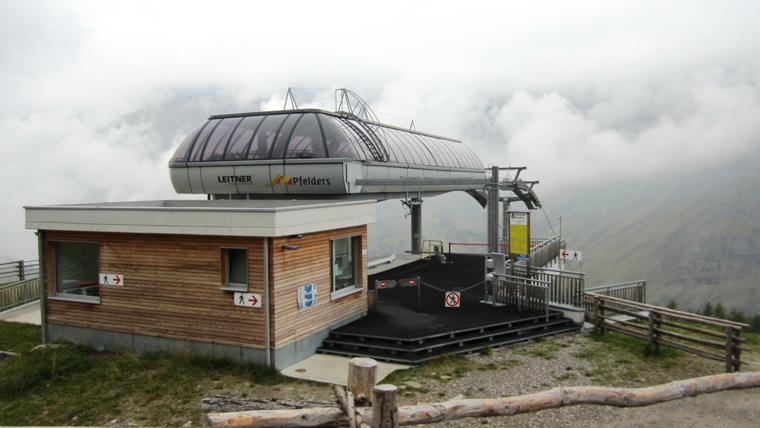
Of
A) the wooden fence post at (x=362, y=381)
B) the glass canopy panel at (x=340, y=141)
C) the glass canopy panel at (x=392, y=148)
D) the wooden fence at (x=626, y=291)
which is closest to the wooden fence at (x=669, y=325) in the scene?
the wooden fence at (x=626, y=291)

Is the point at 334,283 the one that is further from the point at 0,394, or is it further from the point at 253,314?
the point at 0,394

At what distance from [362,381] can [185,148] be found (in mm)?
19031

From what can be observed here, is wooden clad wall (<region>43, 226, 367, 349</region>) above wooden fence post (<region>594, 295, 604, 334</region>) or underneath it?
above

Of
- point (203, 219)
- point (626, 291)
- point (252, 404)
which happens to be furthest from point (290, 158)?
point (252, 404)

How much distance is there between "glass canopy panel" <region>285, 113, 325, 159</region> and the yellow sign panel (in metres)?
7.85

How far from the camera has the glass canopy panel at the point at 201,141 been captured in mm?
23172

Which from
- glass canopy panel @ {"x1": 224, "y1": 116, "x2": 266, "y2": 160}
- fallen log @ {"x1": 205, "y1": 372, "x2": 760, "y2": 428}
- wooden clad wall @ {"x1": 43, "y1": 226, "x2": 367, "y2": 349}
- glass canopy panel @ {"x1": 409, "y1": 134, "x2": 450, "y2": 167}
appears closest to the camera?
fallen log @ {"x1": 205, "y1": 372, "x2": 760, "y2": 428}

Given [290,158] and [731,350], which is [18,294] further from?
[731,350]

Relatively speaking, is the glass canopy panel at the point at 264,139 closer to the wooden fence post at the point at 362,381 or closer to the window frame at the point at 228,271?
the window frame at the point at 228,271

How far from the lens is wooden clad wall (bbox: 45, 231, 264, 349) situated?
1280 cm

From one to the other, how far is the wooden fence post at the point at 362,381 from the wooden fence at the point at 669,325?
30.1 feet

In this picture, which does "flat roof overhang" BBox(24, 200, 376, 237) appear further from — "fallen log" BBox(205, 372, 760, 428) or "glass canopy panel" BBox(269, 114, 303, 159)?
"glass canopy panel" BBox(269, 114, 303, 159)

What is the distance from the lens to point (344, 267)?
15.7 metres

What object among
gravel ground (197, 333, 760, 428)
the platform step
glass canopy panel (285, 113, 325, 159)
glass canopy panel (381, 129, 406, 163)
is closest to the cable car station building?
the platform step
